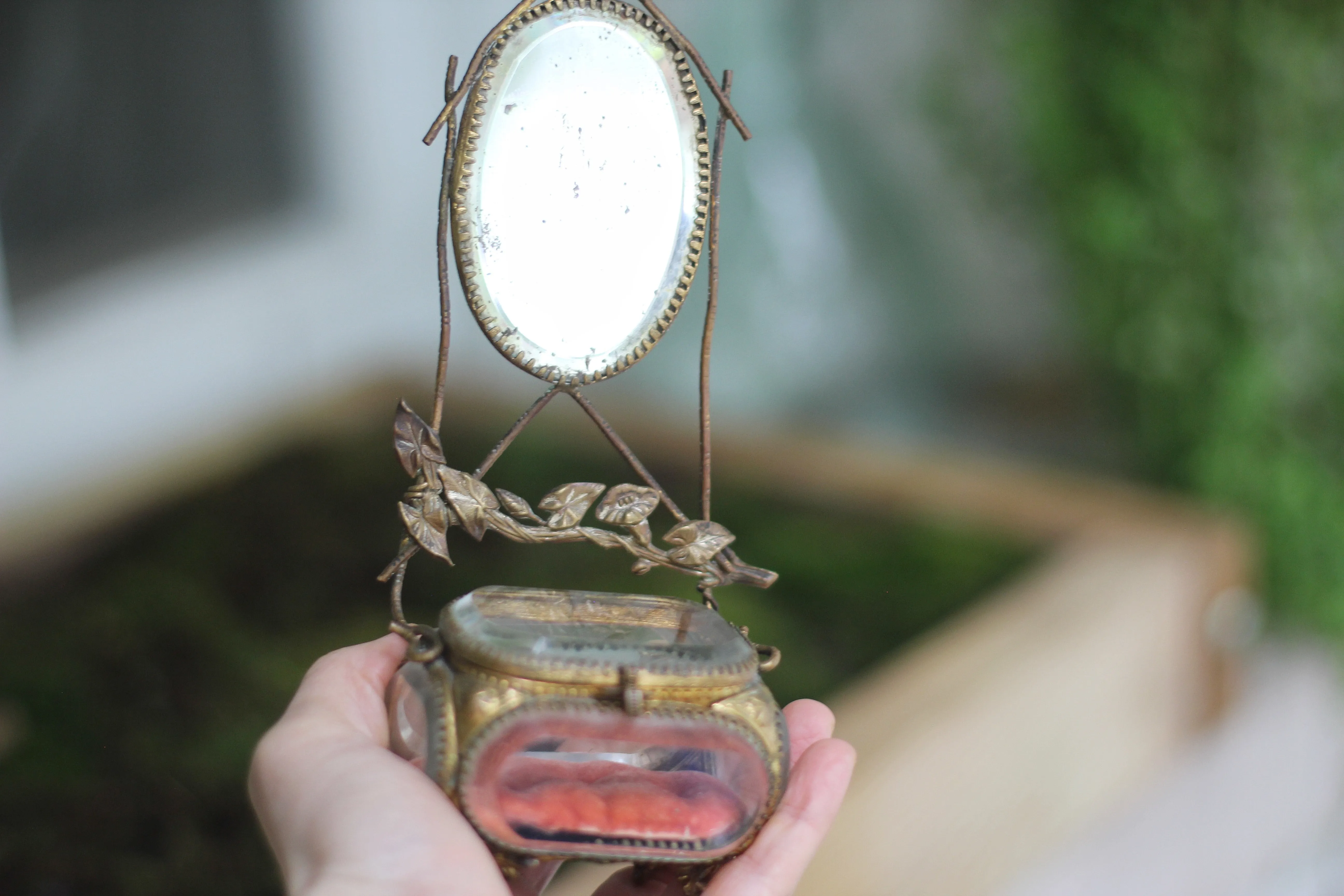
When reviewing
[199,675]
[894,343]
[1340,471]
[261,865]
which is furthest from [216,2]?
[1340,471]

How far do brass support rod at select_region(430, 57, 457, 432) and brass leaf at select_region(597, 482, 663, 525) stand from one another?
0.13 m

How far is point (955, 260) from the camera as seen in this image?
9.37ft

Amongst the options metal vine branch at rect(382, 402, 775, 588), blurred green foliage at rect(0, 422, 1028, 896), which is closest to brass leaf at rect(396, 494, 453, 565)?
metal vine branch at rect(382, 402, 775, 588)

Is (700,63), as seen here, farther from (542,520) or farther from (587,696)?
(587,696)

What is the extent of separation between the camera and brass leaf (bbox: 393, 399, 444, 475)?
78cm

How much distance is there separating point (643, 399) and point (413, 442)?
56.4 inches

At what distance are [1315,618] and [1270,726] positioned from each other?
0.22 metres

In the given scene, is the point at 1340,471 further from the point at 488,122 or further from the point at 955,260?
the point at 488,122

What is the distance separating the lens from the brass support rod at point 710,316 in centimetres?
84

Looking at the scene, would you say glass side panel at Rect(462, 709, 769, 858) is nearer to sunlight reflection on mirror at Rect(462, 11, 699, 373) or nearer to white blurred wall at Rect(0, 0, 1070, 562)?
sunlight reflection on mirror at Rect(462, 11, 699, 373)

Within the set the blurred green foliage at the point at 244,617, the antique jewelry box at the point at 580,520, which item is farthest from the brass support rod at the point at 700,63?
the blurred green foliage at the point at 244,617

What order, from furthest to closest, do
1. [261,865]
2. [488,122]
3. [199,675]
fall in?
[199,675], [261,865], [488,122]

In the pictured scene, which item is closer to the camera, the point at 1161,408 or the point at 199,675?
the point at 199,675

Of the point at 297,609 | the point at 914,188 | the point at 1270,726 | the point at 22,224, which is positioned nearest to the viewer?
the point at 297,609
